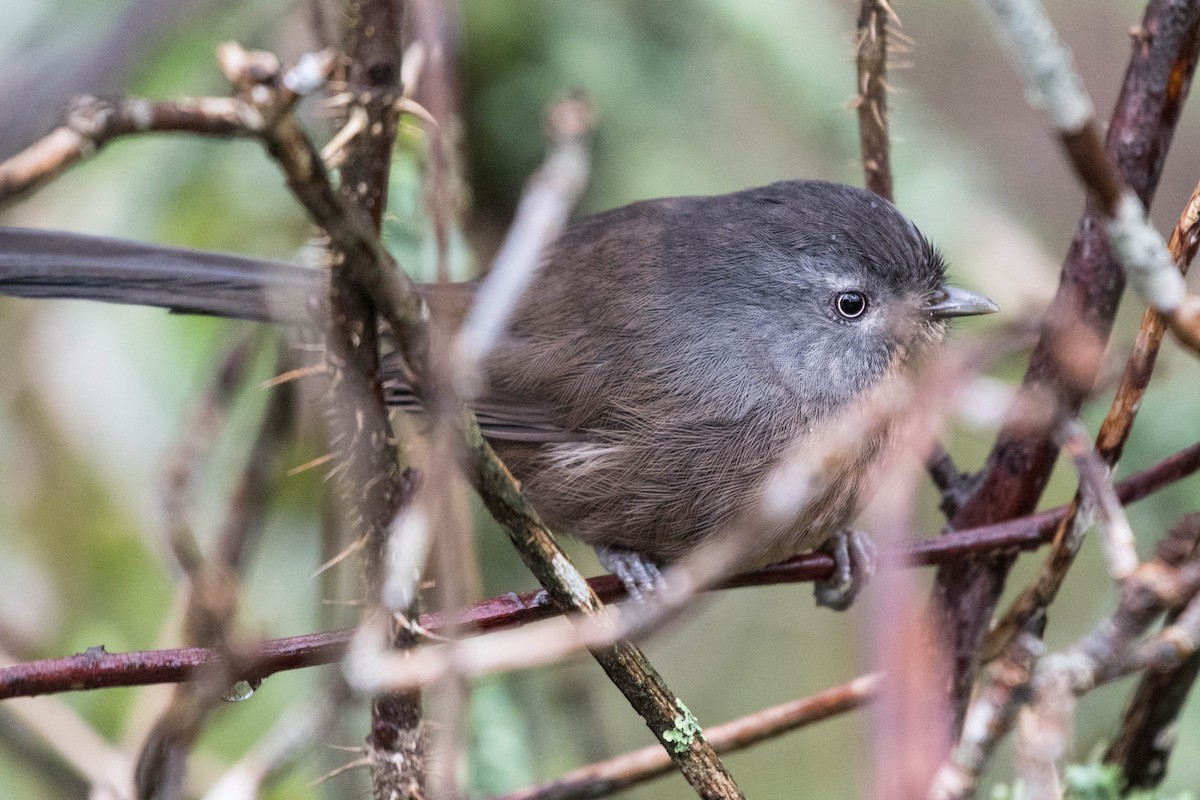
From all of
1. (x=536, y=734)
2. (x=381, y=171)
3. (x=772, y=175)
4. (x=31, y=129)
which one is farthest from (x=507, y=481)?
(x=772, y=175)

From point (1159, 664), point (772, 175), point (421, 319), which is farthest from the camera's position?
point (772, 175)

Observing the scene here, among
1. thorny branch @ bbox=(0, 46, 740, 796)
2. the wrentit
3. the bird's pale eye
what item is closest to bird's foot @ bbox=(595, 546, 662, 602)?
the wrentit

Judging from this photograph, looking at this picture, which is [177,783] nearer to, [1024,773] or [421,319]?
[421,319]

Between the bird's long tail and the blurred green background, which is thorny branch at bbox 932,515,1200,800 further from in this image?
the blurred green background

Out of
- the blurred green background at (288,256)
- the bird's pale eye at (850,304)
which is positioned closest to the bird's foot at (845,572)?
the blurred green background at (288,256)

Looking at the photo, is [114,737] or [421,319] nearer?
[421,319]

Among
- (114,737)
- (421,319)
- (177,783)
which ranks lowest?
(114,737)

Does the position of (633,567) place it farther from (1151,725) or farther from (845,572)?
(1151,725)
